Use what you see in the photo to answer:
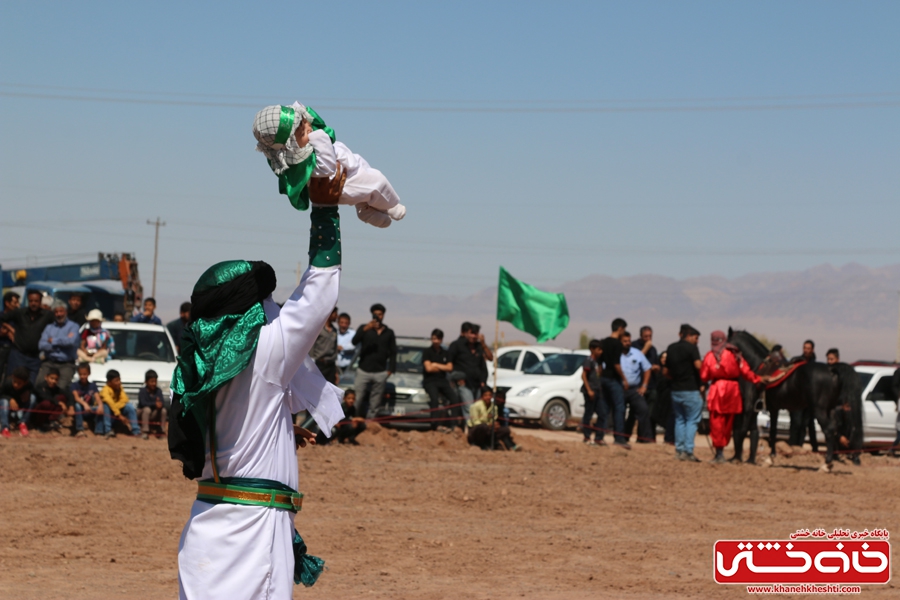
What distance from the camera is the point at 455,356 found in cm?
1858

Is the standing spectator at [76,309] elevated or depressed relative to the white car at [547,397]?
elevated

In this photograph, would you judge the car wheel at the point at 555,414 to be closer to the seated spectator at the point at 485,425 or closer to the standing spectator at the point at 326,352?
the seated spectator at the point at 485,425

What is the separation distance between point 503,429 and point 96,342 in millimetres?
6596

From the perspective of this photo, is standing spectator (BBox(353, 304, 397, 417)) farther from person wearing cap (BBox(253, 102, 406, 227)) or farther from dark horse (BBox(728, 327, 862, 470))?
person wearing cap (BBox(253, 102, 406, 227))

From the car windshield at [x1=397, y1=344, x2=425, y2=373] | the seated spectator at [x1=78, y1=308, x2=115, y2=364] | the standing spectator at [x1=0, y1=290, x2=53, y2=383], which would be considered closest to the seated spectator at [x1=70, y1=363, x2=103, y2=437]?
the standing spectator at [x1=0, y1=290, x2=53, y2=383]

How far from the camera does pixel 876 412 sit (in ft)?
67.8

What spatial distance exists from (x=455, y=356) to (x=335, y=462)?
467cm

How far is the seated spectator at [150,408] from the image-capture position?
16469 mm

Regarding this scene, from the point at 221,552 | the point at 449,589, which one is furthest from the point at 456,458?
the point at 221,552

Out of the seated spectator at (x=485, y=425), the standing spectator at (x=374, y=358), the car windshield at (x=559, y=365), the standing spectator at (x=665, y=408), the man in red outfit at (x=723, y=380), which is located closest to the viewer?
the man in red outfit at (x=723, y=380)

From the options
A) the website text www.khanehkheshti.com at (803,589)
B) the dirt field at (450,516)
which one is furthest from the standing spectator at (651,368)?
the website text www.khanehkheshti.com at (803,589)

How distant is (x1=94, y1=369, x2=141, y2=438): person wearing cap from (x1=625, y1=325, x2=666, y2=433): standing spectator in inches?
345

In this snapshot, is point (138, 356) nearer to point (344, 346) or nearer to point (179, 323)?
point (179, 323)

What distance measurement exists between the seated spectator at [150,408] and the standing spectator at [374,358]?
3087 mm
